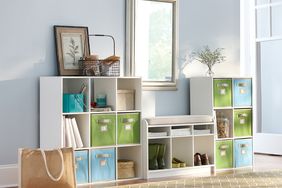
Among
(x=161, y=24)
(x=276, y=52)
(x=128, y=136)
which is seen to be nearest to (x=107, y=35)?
(x=161, y=24)

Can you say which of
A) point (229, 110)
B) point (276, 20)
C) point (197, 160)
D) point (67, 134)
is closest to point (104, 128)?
point (67, 134)

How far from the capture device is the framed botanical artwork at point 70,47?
5.00 meters

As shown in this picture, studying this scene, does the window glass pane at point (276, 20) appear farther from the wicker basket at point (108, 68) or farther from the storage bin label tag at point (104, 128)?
the storage bin label tag at point (104, 128)

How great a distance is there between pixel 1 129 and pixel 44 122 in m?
0.37

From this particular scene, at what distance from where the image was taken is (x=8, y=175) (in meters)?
4.77

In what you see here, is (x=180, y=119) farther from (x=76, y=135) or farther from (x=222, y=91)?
(x=76, y=135)

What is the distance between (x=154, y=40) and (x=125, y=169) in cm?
135

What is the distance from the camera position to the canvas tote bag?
295 cm

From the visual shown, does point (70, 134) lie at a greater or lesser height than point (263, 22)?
lesser

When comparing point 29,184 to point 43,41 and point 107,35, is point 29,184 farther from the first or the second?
point 107,35

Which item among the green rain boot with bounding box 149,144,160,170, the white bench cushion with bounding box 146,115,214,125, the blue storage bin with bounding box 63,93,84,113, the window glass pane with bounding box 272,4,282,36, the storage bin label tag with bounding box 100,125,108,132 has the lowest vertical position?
the green rain boot with bounding box 149,144,160,170

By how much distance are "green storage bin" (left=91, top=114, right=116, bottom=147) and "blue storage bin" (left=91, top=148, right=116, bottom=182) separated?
0.26 ft

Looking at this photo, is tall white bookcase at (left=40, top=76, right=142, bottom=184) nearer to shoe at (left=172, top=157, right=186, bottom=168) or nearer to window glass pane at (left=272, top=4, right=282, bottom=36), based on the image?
shoe at (left=172, top=157, right=186, bottom=168)

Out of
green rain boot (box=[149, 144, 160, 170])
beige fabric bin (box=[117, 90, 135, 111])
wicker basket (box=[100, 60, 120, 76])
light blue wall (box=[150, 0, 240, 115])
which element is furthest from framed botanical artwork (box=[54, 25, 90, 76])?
green rain boot (box=[149, 144, 160, 170])
